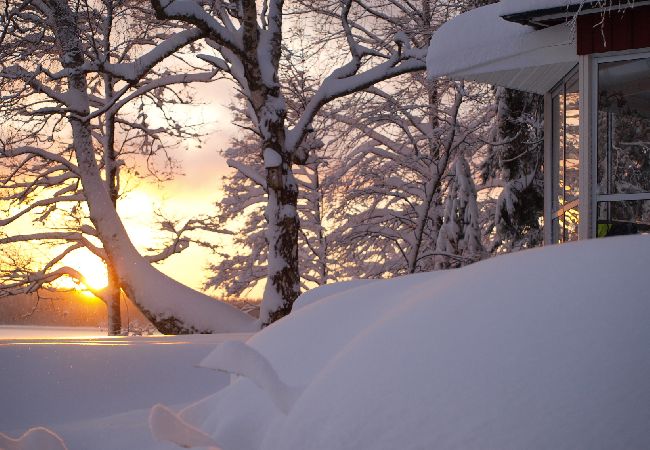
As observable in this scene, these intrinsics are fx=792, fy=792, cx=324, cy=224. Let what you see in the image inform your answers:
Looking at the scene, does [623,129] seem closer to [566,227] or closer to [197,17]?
[566,227]

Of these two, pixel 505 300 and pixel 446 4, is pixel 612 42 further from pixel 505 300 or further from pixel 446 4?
pixel 446 4

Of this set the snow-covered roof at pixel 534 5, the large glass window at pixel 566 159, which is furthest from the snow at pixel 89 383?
the large glass window at pixel 566 159

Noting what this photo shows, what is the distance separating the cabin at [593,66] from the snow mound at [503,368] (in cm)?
573

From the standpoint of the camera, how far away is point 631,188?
7.79 metres

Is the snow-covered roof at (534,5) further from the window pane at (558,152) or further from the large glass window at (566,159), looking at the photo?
the window pane at (558,152)

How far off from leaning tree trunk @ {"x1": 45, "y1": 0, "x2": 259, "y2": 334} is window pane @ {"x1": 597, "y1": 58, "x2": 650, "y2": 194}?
657 centimetres

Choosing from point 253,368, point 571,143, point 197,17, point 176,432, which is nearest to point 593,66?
point 571,143

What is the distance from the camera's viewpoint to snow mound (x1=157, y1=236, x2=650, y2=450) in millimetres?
1351

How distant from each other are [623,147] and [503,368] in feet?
23.1

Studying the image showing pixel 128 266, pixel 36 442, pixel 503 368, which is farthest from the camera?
pixel 128 266

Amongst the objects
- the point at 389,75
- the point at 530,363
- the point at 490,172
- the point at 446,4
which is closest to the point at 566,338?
the point at 530,363

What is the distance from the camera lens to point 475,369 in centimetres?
151

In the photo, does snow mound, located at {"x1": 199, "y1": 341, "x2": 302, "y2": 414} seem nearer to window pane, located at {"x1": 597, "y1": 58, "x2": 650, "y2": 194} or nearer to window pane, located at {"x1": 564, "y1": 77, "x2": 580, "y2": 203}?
window pane, located at {"x1": 597, "y1": 58, "x2": 650, "y2": 194}

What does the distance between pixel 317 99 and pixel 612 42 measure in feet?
20.2
